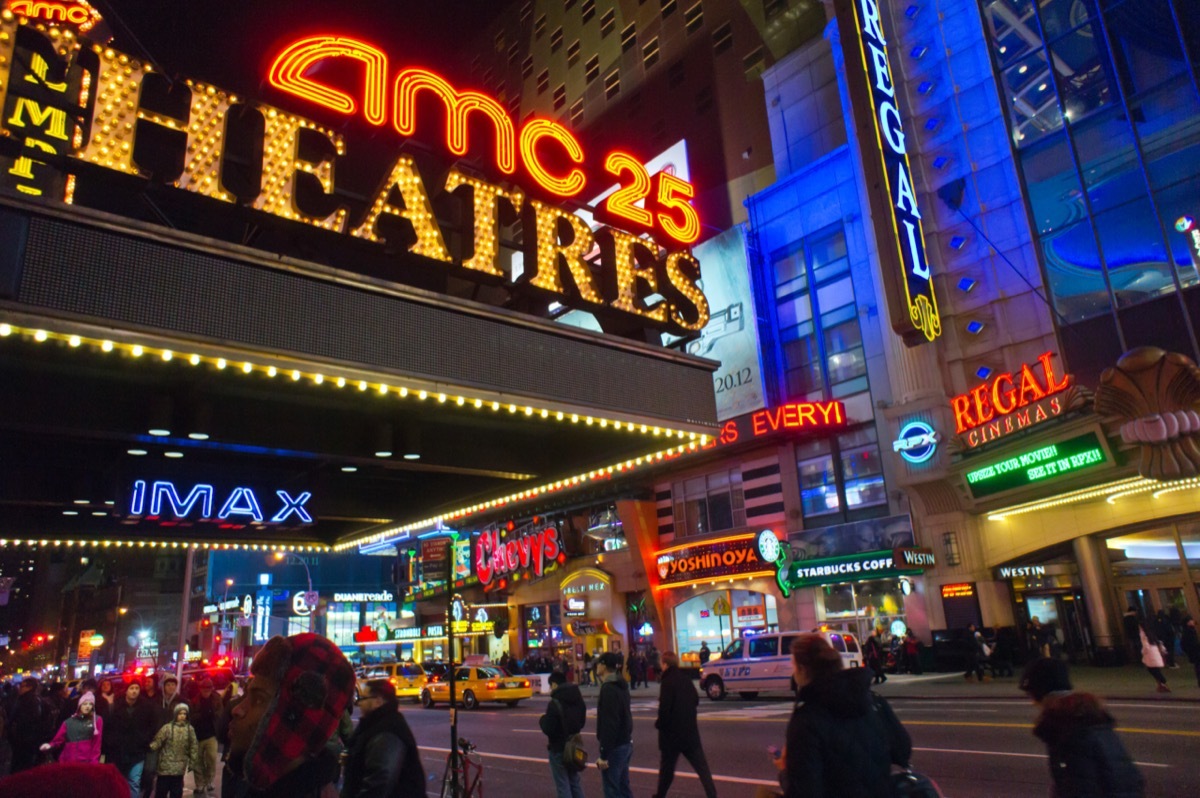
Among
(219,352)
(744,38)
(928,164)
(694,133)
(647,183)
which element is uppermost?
(744,38)

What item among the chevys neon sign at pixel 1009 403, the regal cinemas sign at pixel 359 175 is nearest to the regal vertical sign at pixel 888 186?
the chevys neon sign at pixel 1009 403

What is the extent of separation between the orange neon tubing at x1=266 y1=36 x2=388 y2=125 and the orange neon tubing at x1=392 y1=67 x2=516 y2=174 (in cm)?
23

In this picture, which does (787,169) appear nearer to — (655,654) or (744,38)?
(744,38)

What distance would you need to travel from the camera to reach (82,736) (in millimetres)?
10555

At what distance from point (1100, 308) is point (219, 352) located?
27192 mm

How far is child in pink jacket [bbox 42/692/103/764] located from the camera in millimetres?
10352

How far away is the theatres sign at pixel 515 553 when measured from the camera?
42938 mm

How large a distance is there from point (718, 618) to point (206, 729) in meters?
28.6

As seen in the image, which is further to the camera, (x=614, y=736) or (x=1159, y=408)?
(x=1159, y=408)

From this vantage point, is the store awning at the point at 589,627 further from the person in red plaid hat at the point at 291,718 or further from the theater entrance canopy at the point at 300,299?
the person in red plaid hat at the point at 291,718

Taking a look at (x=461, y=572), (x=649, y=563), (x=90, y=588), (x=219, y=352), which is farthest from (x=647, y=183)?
(x=90, y=588)

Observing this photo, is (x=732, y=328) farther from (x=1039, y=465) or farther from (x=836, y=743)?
(x=836, y=743)

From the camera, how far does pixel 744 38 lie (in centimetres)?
4447

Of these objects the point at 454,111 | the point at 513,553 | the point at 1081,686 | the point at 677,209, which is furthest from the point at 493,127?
the point at 513,553
